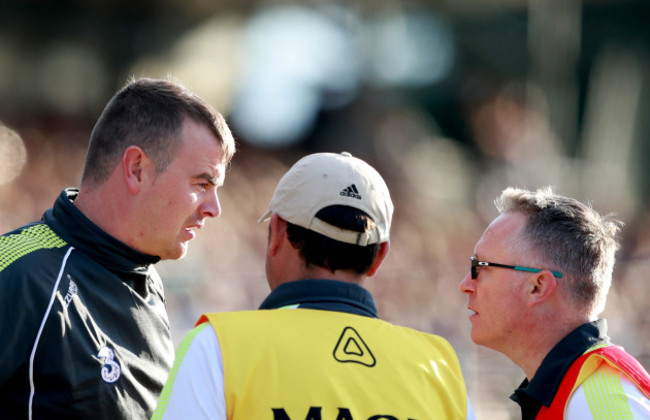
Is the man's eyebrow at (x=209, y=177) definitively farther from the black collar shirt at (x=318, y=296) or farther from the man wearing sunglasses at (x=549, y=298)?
the man wearing sunglasses at (x=549, y=298)

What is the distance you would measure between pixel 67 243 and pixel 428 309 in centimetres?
817

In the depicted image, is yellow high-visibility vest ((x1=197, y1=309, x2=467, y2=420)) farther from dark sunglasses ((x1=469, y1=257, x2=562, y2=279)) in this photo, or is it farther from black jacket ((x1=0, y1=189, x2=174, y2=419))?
dark sunglasses ((x1=469, y1=257, x2=562, y2=279))

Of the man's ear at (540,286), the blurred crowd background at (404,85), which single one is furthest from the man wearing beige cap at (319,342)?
the blurred crowd background at (404,85)

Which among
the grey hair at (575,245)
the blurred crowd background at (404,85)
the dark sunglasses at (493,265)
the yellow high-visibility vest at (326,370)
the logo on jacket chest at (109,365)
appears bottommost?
the logo on jacket chest at (109,365)

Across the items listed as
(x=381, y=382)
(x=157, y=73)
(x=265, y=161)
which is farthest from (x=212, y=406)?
(x=157, y=73)

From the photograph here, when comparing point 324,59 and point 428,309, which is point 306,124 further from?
point 428,309

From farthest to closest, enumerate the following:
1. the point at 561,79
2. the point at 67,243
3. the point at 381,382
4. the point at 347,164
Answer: the point at 561,79 < the point at 67,243 < the point at 347,164 < the point at 381,382

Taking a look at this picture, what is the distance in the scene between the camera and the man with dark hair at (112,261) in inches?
102

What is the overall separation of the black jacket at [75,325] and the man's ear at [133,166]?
0.19 meters

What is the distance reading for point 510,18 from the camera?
653 inches

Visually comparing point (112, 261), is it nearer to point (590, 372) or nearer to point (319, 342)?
point (319, 342)

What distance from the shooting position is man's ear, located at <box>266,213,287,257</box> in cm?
244

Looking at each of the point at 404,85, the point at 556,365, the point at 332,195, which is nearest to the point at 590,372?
the point at 556,365

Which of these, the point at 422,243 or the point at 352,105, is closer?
the point at 422,243
